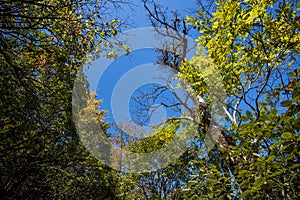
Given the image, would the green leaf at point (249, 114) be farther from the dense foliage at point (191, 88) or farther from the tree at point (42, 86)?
the tree at point (42, 86)

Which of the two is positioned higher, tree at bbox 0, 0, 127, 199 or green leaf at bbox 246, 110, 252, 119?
tree at bbox 0, 0, 127, 199

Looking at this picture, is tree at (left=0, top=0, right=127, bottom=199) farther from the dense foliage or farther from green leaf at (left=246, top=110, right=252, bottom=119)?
green leaf at (left=246, top=110, right=252, bottom=119)

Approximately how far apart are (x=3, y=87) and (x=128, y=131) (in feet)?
29.6

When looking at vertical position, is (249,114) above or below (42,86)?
below

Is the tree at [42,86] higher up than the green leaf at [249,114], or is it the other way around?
the tree at [42,86]

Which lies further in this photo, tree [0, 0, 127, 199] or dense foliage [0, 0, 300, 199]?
tree [0, 0, 127, 199]

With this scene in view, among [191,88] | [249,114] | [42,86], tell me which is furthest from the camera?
[191,88]

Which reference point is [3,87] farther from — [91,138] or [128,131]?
[128,131]

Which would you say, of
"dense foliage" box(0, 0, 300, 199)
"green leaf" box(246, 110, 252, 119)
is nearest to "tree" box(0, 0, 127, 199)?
"dense foliage" box(0, 0, 300, 199)

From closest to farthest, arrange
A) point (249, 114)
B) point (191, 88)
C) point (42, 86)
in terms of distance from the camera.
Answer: point (249, 114)
point (42, 86)
point (191, 88)

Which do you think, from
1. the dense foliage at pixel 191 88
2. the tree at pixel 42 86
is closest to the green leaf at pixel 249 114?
the dense foliage at pixel 191 88

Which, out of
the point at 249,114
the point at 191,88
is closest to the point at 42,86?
the point at 191,88

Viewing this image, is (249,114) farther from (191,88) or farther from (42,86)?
(191,88)

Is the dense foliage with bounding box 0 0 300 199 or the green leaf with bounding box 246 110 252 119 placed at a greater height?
the dense foliage with bounding box 0 0 300 199
